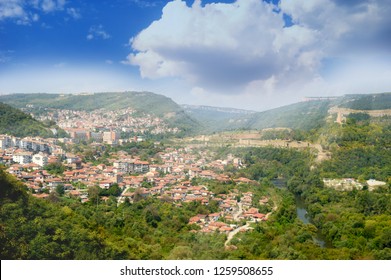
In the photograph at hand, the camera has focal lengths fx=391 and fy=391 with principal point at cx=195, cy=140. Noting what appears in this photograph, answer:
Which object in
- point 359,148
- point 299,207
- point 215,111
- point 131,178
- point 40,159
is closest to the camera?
point 40,159

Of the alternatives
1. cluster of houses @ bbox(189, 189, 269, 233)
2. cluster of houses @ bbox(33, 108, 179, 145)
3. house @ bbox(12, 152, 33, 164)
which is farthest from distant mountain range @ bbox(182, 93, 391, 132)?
house @ bbox(12, 152, 33, 164)

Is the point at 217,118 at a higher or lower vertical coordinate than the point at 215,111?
lower

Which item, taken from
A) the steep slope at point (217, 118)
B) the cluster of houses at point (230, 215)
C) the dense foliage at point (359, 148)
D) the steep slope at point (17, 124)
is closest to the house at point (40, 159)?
the steep slope at point (17, 124)

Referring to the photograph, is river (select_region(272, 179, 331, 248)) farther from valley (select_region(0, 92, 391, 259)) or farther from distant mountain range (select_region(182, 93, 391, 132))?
distant mountain range (select_region(182, 93, 391, 132))

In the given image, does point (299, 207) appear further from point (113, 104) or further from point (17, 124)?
point (17, 124)

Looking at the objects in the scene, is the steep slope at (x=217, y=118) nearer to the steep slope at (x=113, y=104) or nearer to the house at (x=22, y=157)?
the steep slope at (x=113, y=104)

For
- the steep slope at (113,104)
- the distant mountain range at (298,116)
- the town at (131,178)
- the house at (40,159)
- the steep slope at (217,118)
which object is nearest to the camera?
the town at (131,178)

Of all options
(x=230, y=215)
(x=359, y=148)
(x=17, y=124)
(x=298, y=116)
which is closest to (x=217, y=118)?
(x=298, y=116)

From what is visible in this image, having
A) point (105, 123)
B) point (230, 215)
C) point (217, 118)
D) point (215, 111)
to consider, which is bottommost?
point (230, 215)
